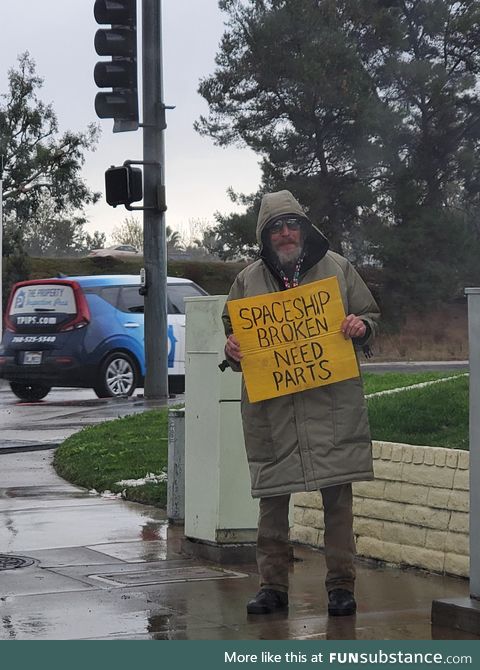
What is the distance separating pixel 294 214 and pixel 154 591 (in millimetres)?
1900

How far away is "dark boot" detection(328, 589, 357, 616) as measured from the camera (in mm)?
6012

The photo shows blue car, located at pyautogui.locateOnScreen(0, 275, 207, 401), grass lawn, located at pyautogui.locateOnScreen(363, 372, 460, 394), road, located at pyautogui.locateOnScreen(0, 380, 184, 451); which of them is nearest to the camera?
grass lawn, located at pyautogui.locateOnScreen(363, 372, 460, 394)

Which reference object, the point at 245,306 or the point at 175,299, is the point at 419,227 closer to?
the point at 175,299

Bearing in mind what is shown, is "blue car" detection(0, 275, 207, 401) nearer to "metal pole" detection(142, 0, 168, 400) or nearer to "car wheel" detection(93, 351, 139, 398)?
"car wheel" detection(93, 351, 139, 398)

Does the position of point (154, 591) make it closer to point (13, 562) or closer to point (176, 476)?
point (13, 562)

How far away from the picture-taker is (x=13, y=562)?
7.43 m

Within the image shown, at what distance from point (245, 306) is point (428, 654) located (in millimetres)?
1747

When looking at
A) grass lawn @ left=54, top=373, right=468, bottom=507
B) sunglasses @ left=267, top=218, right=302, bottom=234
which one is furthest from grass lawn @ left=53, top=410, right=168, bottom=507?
sunglasses @ left=267, top=218, right=302, bottom=234

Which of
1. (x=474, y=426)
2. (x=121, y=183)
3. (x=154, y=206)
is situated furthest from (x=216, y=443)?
(x=154, y=206)

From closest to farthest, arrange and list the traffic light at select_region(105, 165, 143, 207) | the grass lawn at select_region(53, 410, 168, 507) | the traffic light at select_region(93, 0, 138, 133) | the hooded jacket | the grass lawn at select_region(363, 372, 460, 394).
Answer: the hooded jacket < the grass lawn at select_region(53, 410, 168, 507) < the grass lawn at select_region(363, 372, 460, 394) < the traffic light at select_region(93, 0, 138, 133) < the traffic light at select_region(105, 165, 143, 207)

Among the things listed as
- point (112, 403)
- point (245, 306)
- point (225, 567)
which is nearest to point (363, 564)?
point (225, 567)

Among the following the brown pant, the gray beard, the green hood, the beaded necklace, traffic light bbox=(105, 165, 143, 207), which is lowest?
the brown pant

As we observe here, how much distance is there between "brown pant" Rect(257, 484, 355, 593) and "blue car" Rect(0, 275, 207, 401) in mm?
12421

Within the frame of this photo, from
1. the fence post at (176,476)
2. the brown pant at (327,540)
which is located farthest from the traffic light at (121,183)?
the brown pant at (327,540)
